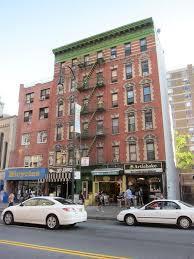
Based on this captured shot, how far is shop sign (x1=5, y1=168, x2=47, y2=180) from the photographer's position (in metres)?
31.2

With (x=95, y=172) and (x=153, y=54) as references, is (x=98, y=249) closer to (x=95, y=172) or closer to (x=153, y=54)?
(x=95, y=172)

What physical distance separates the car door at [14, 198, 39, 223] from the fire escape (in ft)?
56.3

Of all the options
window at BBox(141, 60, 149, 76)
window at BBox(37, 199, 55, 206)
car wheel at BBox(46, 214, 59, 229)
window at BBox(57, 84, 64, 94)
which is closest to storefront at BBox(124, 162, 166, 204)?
window at BBox(141, 60, 149, 76)

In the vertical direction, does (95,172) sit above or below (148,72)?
below

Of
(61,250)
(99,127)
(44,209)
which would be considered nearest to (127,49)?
(99,127)

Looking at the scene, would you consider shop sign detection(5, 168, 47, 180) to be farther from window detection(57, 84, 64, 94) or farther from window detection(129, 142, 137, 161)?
window detection(129, 142, 137, 161)

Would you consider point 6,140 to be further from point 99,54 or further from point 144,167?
point 144,167

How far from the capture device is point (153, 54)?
29.5m

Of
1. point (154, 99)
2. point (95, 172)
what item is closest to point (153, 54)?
point (154, 99)

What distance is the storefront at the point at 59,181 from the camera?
29644mm

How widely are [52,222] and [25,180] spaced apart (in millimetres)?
23250

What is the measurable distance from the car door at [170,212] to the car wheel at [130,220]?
1.50m

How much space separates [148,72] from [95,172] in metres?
12.9

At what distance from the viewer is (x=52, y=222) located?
37.9 feet
